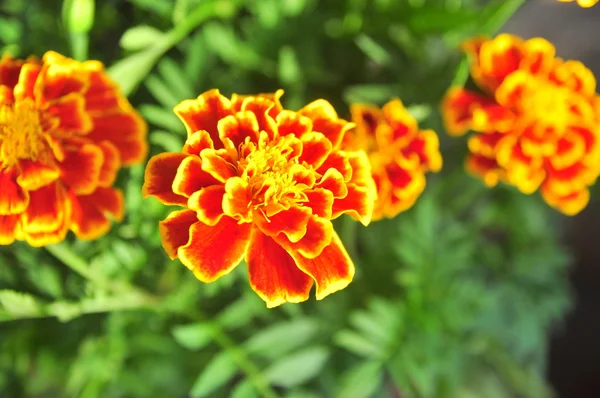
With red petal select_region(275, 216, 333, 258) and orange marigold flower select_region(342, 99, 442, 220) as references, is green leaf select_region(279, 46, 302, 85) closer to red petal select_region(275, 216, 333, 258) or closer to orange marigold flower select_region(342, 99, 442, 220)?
orange marigold flower select_region(342, 99, 442, 220)

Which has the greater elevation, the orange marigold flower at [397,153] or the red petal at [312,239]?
the red petal at [312,239]

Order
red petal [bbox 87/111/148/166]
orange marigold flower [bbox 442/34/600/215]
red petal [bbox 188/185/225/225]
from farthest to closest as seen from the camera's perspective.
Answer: orange marigold flower [bbox 442/34/600/215], red petal [bbox 87/111/148/166], red petal [bbox 188/185/225/225]

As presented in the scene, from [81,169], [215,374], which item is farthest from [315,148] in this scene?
[215,374]

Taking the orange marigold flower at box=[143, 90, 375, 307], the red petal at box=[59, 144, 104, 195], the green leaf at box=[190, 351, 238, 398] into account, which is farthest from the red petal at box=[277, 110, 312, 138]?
the green leaf at box=[190, 351, 238, 398]

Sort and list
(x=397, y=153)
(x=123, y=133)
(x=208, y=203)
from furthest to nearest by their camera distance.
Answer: (x=397, y=153) < (x=123, y=133) < (x=208, y=203)

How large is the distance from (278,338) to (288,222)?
0.25m

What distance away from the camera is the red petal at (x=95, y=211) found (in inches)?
14.9

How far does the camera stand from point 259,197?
0.32 meters

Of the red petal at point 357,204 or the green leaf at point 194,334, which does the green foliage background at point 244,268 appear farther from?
the red petal at point 357,204

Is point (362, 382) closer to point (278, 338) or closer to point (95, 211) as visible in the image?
point (278, 338)

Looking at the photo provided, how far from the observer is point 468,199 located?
0.75 meters

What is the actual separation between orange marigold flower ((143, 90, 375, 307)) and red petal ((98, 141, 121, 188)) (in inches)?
3.3

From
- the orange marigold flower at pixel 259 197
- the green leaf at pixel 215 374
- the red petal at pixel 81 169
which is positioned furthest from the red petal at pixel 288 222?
the green leaf at pixel 215 374

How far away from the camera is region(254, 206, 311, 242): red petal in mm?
302
